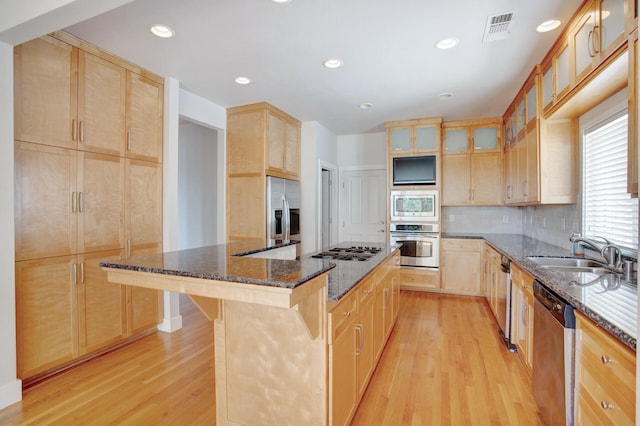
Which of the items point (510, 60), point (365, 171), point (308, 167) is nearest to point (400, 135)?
point (365, 171)

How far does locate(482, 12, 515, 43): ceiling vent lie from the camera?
223cm

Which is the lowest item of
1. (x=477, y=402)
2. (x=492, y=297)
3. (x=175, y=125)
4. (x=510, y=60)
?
(x=477, y=402)

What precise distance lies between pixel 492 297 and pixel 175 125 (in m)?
4.00

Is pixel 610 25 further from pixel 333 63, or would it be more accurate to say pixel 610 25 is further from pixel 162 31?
pixel 162 31

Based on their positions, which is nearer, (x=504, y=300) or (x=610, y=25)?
(x=610, y=25)

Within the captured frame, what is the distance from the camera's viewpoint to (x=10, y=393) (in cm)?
211

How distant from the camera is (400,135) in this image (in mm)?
4949

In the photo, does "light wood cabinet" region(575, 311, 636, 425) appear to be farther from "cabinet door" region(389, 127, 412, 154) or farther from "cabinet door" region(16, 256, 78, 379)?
"cabinet door" region(389, 127, 412, 154)

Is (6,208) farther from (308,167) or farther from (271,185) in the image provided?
(308,167)

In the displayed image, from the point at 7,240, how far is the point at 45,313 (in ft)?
2.04

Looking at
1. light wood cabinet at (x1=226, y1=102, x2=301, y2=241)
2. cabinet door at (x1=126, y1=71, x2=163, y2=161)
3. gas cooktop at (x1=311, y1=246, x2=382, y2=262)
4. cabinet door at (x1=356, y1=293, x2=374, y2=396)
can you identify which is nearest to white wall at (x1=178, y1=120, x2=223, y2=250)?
light wood cabinet at (x1=226, y1=102, x2=301, y2=241)

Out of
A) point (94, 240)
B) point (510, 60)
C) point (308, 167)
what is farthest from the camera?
point (308, 167)

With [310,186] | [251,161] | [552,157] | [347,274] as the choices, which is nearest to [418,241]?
[310,186]

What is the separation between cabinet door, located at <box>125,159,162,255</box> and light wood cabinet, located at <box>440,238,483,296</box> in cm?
383
